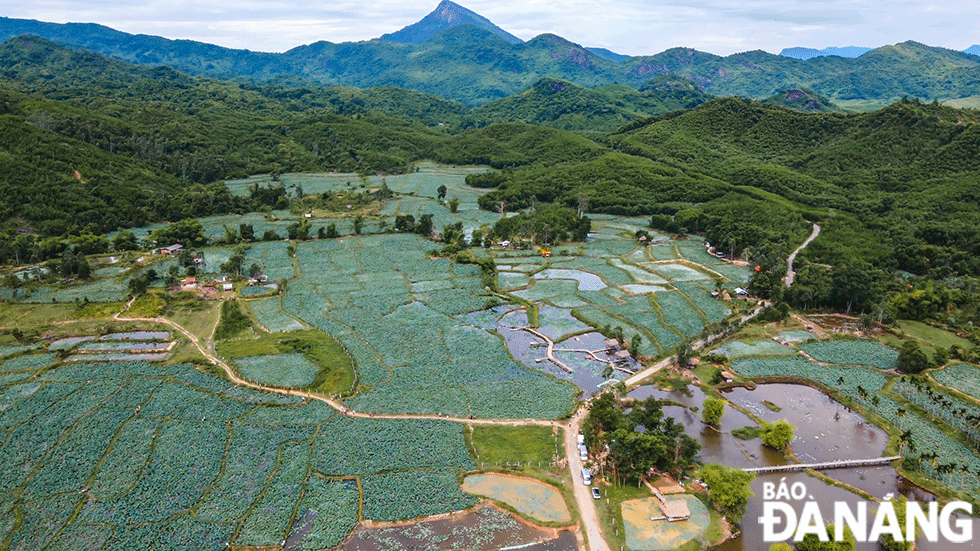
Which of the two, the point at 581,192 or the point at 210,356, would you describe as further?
the point at 581,192

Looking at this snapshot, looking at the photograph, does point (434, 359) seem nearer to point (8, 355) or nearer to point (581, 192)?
point (8, 355)

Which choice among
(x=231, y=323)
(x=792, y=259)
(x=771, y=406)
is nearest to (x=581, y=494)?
(x=771, y=406)

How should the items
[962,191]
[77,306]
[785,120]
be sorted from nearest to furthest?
[77,306]
[962,191]
[785,120]

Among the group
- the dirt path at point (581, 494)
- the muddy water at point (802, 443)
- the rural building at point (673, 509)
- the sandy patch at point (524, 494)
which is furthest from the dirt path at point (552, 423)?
the muddy water at point (802, 443)

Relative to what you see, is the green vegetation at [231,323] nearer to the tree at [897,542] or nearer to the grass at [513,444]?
the grass at [513,444]

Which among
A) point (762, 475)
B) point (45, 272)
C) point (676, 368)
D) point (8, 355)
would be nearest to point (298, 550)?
point (762, 475)

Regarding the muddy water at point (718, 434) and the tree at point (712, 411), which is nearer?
the muddy water at point (718, 434)

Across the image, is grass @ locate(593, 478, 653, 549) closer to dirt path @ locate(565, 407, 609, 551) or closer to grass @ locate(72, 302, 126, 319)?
dirt path @ locate(565, 407, 609, 551)
